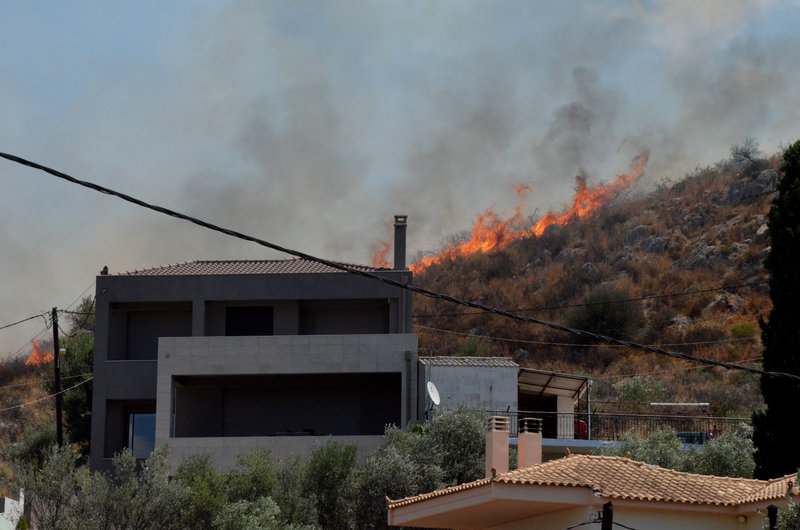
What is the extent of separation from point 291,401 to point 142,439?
5663 mm

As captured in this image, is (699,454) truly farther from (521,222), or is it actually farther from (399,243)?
(521,222)

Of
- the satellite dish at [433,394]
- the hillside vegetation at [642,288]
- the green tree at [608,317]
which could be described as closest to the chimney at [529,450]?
the satellite dish at [433,394]

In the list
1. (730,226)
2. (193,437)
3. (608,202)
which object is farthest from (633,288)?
(193,437)

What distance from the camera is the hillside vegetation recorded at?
6850 centimetres

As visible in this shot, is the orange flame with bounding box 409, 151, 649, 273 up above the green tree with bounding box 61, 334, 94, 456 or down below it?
above

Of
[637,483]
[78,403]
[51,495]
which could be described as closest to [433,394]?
[51,495]

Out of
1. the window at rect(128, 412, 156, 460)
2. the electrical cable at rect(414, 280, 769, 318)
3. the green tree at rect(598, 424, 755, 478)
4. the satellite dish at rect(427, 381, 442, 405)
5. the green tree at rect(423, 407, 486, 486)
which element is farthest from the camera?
the electrical cable at rect(414, 280, 769, 318)

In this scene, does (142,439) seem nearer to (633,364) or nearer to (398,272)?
(398,272)

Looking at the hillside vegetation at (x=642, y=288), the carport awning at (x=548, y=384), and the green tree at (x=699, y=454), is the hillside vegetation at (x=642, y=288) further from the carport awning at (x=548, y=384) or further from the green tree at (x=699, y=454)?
the green tree at (x=699, y=454)

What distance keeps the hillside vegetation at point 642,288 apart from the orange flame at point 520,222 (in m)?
3.22

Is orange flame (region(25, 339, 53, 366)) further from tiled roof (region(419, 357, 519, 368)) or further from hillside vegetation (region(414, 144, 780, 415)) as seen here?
tiled roof (region(419, 357, 519, 368))

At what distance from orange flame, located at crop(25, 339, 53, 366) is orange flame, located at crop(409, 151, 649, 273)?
2964 centimetres

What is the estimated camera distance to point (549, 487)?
21156 mm

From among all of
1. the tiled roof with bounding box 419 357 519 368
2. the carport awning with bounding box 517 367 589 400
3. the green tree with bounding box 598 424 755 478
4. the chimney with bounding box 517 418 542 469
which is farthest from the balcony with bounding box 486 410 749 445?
the chimney with bounding box 517 418 542 469
